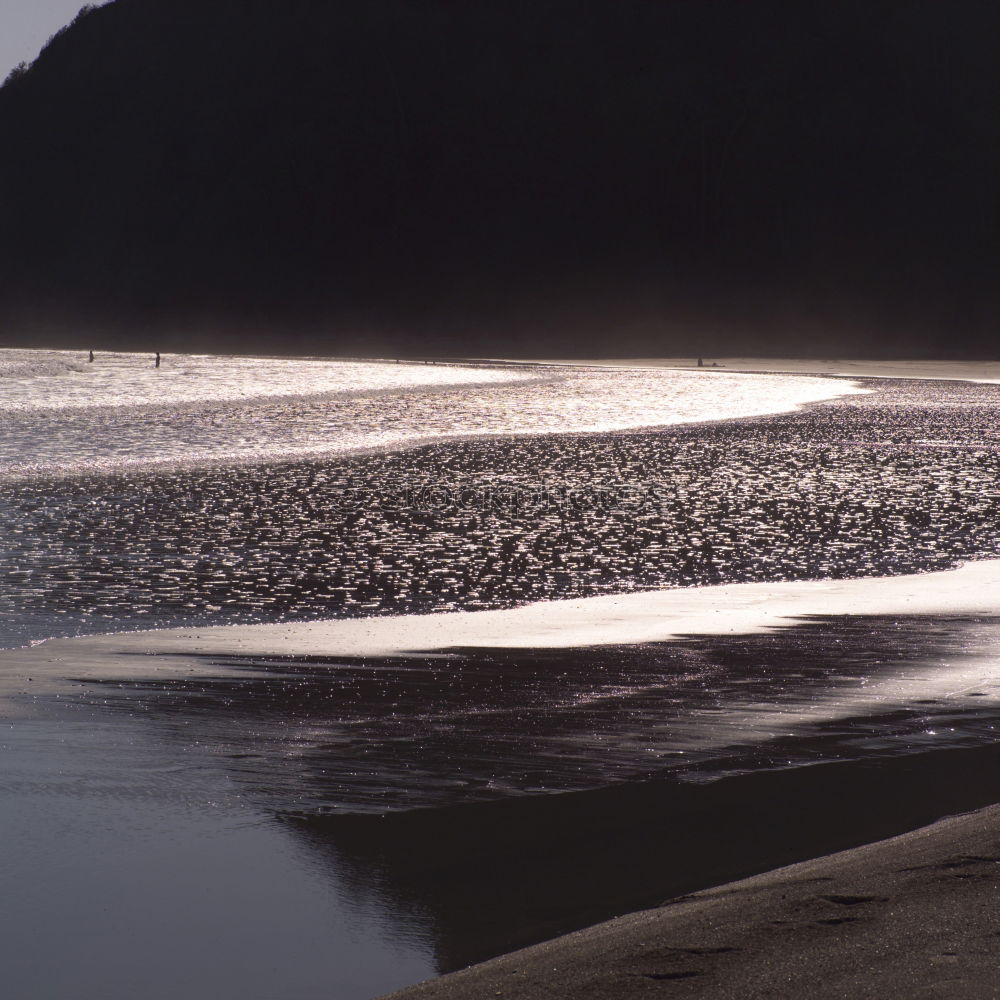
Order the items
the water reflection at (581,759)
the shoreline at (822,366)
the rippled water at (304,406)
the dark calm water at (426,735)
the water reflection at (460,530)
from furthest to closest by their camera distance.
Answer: the shoreline at (822,366), the rippled water at (304,406), the water reflection at (460,530), the water reflection at (581,759), the dark calm water at (426,735)

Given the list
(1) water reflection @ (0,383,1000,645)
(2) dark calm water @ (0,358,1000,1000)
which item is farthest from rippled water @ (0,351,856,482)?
(2) dark calm water @ (0,358,1000,1000)

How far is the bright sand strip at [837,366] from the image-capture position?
41.7 m

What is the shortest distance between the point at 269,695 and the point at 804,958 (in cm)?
345

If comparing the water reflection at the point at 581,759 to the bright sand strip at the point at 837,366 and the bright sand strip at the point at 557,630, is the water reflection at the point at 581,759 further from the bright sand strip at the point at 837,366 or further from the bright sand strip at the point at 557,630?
the bright sand strip at the point at 837,366

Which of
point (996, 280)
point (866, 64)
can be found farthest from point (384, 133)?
point (996, 280)

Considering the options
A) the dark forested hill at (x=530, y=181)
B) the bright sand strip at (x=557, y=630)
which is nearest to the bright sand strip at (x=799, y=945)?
the bright sand strip at (x=557, y=630)

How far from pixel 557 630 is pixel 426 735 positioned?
219 centimetres

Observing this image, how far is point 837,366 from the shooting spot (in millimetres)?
47469

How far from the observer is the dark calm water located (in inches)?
152

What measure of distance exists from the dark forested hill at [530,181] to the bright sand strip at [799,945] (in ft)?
224

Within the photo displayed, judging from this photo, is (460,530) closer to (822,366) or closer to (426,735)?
(426,735)

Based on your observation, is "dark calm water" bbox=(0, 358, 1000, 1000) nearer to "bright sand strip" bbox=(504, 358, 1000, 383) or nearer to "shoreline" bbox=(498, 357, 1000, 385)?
"shoreline" bbox=(498, 357, 1000, 385)

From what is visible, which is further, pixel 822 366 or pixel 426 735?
pixel 822 366

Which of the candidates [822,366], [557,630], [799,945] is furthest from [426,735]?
[822,366]
